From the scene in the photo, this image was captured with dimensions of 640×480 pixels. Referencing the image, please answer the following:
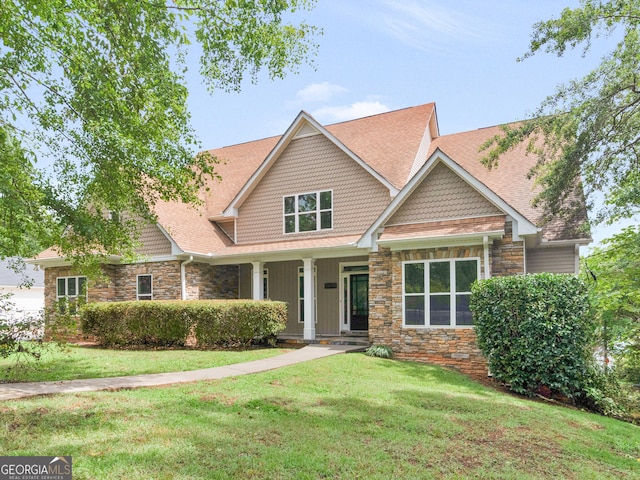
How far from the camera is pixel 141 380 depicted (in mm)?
8328

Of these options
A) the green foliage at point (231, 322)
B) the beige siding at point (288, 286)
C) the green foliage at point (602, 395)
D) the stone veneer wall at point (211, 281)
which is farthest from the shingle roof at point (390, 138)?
the green foliage at point (602, 395)

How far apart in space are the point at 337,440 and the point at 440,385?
175 inches

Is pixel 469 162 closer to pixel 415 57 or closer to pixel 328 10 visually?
pixel 415 57

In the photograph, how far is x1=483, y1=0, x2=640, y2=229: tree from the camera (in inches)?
454

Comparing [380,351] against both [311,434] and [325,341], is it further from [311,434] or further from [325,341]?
[311,434]

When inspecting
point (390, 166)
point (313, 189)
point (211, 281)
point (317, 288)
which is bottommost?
point (317, 288)

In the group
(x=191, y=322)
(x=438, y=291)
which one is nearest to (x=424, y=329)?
(x=438, y=291)

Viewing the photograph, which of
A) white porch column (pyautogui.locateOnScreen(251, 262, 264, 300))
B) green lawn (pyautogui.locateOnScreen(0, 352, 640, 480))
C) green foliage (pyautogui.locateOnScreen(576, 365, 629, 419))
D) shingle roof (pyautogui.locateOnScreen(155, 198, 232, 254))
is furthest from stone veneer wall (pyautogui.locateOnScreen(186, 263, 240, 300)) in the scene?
green foliage (pyautogui.locateOnScreen(576, 365, 629, 419))

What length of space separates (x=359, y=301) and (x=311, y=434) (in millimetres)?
11627

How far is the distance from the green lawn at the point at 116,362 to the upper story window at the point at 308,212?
4917mm

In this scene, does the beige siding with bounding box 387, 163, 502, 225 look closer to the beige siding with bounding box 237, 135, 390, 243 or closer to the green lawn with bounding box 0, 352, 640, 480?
the beige siding with bounding box 237, 135, 390, 243

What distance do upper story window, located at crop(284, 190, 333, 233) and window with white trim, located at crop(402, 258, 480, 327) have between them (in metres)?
4.48

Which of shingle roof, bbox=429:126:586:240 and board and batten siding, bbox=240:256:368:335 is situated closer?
shingle roof, bbox=429:126:586:240

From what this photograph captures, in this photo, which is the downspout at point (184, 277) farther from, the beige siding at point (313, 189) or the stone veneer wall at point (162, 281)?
the beige siding at point (313, 189)
